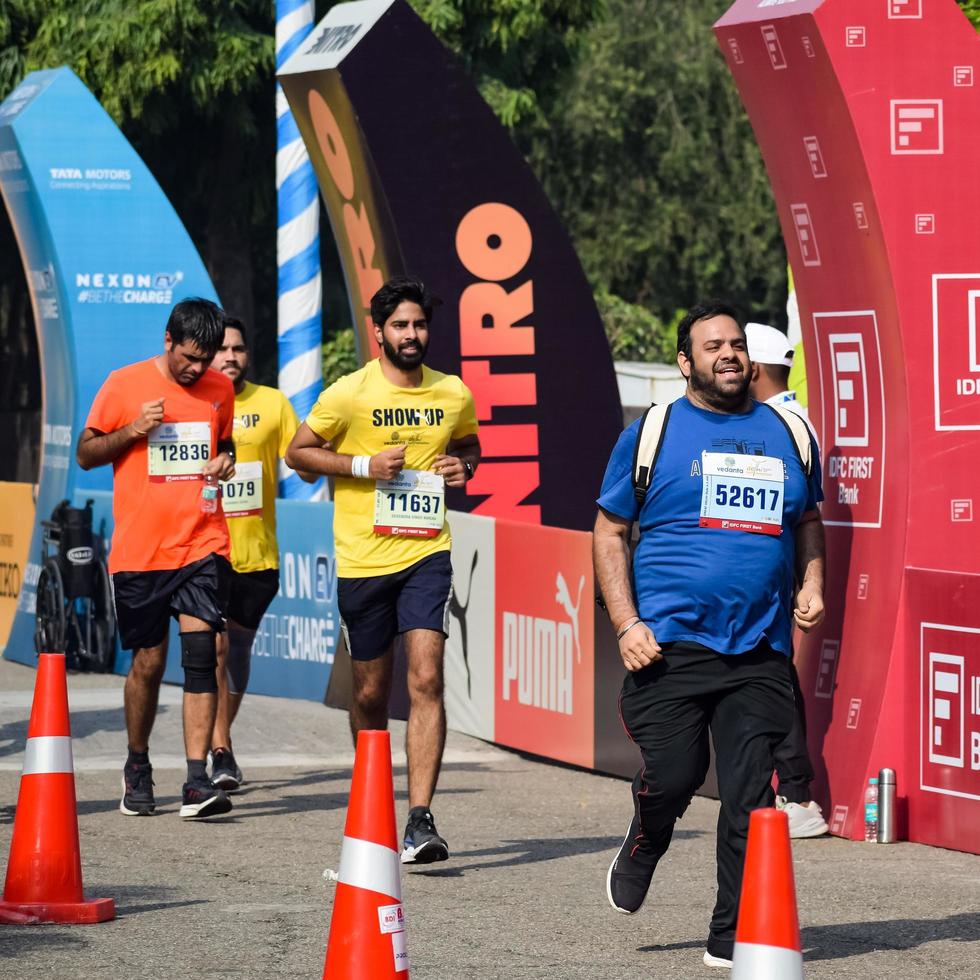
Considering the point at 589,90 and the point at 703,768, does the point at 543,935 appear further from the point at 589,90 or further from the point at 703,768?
the point at 589,90

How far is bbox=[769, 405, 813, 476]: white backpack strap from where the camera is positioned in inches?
253

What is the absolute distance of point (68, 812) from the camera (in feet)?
22.4

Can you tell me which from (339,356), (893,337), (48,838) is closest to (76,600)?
(893,337)

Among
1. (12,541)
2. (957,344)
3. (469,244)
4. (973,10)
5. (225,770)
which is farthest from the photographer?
(12,541)

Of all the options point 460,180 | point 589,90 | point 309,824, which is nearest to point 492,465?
point 460,180

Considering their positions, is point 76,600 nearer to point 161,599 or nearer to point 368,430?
point 161,599

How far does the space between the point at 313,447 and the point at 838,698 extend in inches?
91.9

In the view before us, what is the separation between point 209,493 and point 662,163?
29.3 metres

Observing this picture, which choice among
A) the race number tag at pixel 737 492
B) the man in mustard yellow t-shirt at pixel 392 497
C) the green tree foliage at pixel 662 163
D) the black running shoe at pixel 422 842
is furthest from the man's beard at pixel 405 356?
the green tree foliage at pixel 662 163

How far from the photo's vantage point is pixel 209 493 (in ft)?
29.6

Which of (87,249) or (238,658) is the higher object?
(87,249)

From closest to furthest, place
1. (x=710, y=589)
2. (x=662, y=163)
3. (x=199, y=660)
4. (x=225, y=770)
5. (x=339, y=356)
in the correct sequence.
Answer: (x=710, y=589) < (x=199, y=660) < (x=225, y=770) < (x=339, y=356) < (x=662, y=163)

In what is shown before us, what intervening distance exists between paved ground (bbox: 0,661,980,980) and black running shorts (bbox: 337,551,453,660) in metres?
0.79

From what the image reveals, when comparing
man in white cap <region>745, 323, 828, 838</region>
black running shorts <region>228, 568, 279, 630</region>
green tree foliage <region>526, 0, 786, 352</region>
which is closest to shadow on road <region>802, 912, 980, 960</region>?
man in white cap <region>745, 323, 828, 838</region>
